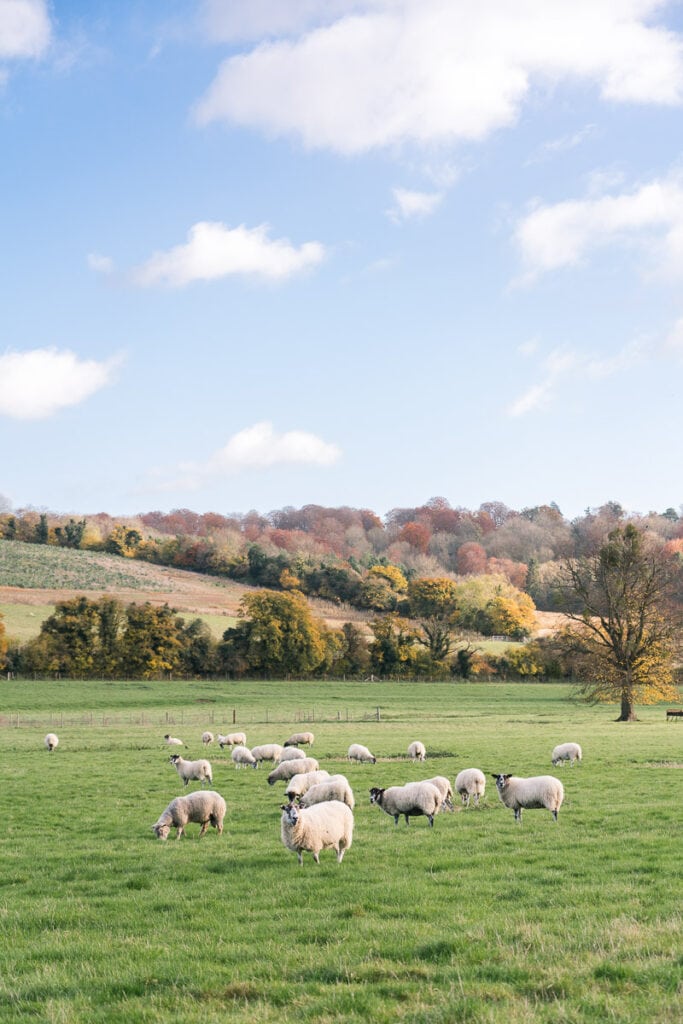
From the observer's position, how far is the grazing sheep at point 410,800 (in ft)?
60.1

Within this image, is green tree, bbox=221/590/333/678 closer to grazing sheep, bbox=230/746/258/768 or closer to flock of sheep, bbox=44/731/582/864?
grazing sheep, bbox=230/746/258/768

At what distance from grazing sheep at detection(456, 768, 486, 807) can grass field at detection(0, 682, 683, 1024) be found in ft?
1.97

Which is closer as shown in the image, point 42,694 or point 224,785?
point 224,785

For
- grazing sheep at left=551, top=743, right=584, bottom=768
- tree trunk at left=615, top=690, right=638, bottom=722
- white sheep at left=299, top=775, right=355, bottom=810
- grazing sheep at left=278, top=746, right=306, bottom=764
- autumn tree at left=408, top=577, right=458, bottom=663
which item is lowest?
tree trunk at left=615, top=690, right=638, bottom=722

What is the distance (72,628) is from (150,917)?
81787mm

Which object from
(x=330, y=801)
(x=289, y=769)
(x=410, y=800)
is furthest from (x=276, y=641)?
(x=330, y=801)

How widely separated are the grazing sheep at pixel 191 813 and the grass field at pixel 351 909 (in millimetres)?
419

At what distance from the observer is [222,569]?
168 meters

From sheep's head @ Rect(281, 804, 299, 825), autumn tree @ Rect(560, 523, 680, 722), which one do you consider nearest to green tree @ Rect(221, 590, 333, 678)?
autumn tree @ Rect(560, 523, 680, 722)

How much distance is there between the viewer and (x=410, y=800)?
18406 mm

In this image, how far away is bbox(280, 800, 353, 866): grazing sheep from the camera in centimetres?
1445

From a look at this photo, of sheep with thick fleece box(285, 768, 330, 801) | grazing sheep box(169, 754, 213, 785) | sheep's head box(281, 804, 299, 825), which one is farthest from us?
grazing sheep box(169, 754, 213, 785)

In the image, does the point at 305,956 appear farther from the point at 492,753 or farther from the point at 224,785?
the point at 492,753

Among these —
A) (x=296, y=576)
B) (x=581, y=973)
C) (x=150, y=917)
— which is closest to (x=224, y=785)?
(x=150, y=917)
